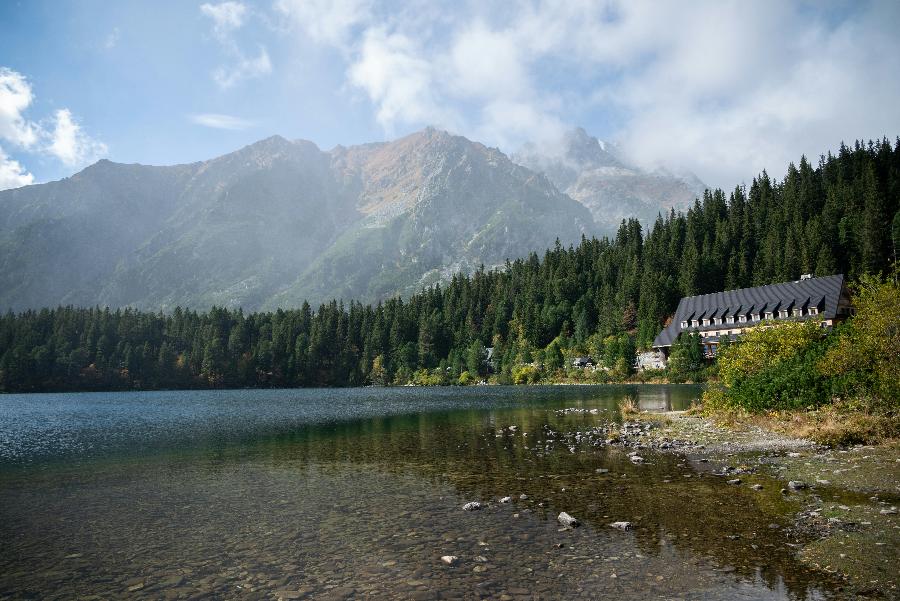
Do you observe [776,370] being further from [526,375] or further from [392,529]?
[526,375]

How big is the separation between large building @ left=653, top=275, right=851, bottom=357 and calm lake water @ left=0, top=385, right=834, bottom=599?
4120 inches

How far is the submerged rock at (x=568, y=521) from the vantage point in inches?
666

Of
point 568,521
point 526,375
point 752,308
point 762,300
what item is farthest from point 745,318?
point 568,521

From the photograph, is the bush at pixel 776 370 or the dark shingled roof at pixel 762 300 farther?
the dark shingled roof at pixel 762 300

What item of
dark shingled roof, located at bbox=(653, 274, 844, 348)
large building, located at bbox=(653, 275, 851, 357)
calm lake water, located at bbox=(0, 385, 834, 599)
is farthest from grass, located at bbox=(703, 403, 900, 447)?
dark shingled roof, located at bbox=(653, 274, 844, 348)

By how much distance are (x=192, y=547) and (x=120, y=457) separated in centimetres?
2699

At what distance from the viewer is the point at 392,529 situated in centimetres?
1759

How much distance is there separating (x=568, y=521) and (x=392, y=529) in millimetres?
5784

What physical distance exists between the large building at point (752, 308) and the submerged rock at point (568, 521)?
110740 millimetres

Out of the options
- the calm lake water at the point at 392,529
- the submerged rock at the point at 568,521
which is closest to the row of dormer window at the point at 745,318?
the calm lake water at the point at 392,529

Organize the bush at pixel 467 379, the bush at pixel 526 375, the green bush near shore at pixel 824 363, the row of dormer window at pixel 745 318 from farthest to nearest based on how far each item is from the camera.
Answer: the bush at pixel 467 379
the bush at pixel 526 375
the row of dormer window at pixel 745 318
the green bush near shore at pixel 824 363

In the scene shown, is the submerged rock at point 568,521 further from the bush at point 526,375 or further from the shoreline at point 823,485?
the bush at point 526,375

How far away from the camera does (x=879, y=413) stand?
29.5 meters

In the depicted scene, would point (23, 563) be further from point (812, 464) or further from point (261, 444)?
point (812, 464)
